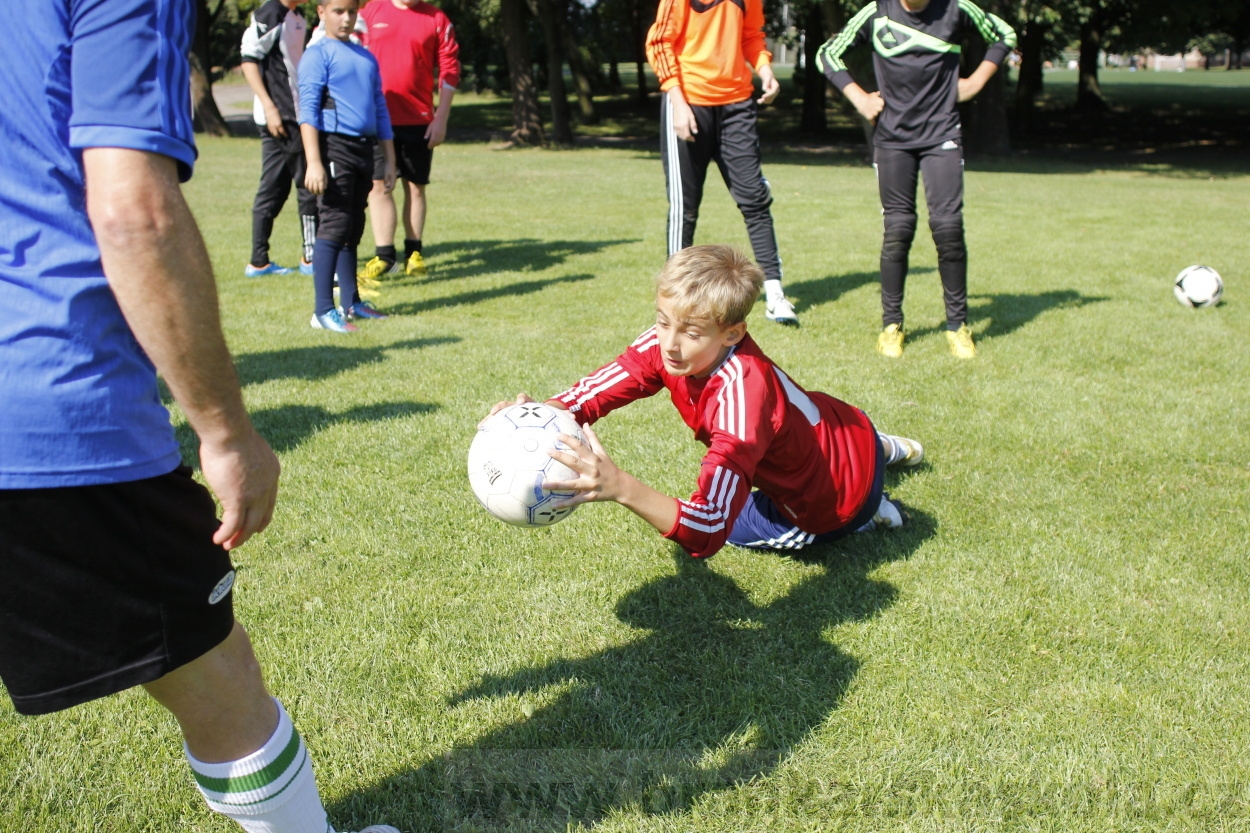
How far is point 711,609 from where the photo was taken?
3.35 metres

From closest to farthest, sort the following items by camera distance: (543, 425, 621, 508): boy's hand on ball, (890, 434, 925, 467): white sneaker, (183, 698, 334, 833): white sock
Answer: (183, 698, 334, 833): white sock, (543, 425, 621, 508): boy's hand on ball, (890, 434, 925, 467): white sneaker

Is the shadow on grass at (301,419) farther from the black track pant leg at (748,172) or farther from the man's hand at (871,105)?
the man's hand at (871,105)

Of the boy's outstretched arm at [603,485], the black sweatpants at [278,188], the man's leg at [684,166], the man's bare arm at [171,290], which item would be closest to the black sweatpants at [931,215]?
the man's leg at [684,166]

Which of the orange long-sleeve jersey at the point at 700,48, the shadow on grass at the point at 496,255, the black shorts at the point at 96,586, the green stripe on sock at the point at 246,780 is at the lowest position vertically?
the green stripe on sock at the point at 246,780

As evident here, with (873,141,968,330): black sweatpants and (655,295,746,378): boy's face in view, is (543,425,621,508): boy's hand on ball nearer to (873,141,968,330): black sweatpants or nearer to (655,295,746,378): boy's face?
(655,295,746,378): boy's face

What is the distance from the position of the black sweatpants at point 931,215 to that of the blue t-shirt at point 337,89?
361 cm

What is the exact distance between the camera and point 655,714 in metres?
2.80

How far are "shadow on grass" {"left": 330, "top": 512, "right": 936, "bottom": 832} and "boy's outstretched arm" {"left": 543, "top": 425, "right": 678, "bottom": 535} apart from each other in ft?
2.25

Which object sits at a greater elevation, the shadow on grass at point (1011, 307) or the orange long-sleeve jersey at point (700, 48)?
the orange long-sleeve jersey at point (700, 48)

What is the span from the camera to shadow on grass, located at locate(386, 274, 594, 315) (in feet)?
25.2

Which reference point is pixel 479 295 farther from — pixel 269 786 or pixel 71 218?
pixel 71 218

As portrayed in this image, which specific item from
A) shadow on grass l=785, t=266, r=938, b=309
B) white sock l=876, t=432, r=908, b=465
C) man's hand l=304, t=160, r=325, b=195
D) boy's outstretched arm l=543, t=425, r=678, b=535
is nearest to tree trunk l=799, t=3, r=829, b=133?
shadow on grass l=785, t=266, r=938, b=309

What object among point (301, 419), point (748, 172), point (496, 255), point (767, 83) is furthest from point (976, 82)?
point (496, 255)

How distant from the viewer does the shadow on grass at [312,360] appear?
230 inches
